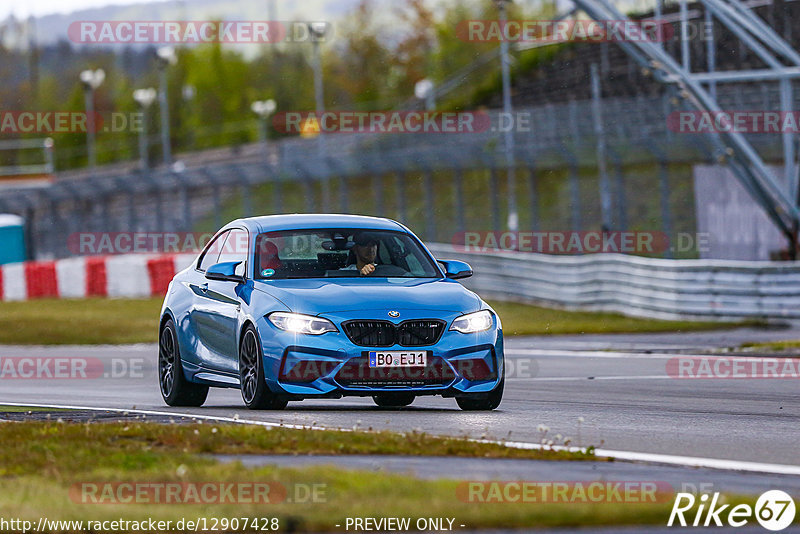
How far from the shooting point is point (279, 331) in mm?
11391

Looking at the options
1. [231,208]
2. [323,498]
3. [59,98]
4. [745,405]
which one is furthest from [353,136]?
[59,98]

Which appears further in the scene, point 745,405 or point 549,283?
point 549,283

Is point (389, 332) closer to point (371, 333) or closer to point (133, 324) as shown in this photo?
point (371, 333)

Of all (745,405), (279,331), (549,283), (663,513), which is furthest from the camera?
(549,283)

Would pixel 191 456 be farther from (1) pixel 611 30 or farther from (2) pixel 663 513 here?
(1) pixel 611 30

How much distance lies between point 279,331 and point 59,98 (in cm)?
16324

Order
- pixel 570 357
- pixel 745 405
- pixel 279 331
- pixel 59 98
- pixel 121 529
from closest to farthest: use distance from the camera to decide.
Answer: pixel 121 529 < pixel 279 331 < pixel 745 405 < pixel 570 357 < pixel 59 98

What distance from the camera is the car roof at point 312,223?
41.4 feet

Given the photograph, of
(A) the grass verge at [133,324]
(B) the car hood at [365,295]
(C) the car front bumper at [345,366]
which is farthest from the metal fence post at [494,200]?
(C) the car front bumper at [345,366]
